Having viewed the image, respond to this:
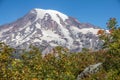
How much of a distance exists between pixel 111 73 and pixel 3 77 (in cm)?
1652

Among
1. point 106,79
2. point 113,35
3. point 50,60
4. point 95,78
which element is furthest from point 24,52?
point 106,79

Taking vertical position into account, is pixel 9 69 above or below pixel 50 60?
below

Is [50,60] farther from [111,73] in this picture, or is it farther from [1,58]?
[1,58]

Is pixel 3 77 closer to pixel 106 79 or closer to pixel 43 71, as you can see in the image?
pixel 106 79

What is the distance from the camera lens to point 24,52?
58688 millimetres

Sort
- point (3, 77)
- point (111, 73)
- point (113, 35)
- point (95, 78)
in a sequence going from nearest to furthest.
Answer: point (3, 77)
point (111, 73)
point (95, 78)
point (113, 35)

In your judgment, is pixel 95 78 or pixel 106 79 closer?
pixel 106 79

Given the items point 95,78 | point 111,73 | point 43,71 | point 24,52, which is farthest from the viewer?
point 24,52

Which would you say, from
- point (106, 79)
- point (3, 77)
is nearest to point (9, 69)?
point (3, 77)

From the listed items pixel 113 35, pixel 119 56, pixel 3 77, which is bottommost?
pixel 3 77

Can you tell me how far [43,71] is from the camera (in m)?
47.0

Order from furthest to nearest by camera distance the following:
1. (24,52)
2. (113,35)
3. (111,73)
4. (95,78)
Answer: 1. (24,52)
2. (113,35)
3. (95,78)
4. (111,73)

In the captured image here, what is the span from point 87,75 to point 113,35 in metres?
7.22

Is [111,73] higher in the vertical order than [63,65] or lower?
lower
